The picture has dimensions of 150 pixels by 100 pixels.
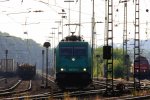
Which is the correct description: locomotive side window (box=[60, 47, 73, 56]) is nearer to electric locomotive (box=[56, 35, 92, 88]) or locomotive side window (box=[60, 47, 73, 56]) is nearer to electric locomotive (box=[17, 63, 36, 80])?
electric locomotive (box=[56, 35, 92, 88])

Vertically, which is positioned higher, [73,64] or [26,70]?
[73,64]

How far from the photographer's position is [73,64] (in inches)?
1271

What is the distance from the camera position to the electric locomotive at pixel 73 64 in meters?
32.1

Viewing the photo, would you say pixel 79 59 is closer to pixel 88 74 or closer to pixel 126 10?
pixel 88 74

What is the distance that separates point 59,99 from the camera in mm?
23781

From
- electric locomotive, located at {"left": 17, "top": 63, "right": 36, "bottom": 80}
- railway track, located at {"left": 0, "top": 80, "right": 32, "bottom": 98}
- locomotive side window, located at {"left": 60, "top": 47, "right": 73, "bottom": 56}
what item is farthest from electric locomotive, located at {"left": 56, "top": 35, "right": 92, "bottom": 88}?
electric locomotive, located at {"left": 17, "top": 63, "right": 36, "bottom": 80}

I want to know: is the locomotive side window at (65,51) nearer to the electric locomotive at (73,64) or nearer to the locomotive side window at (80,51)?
the electric locomotive at (73,64)

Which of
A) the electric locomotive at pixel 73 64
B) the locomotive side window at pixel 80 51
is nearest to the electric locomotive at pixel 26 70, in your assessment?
the electric locomotive at pixel 73 64

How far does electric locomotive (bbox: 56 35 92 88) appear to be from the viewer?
3209 cm

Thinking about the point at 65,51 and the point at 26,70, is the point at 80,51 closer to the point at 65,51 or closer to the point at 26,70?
the point at 65,51

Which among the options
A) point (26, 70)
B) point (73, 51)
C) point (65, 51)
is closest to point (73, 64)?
point (73, 51)

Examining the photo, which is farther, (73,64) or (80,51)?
(80,51)

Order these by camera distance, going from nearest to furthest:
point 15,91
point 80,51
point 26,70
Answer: point 80,51 < point 15,91 < point 26,70

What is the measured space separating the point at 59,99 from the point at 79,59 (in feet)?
29.5
